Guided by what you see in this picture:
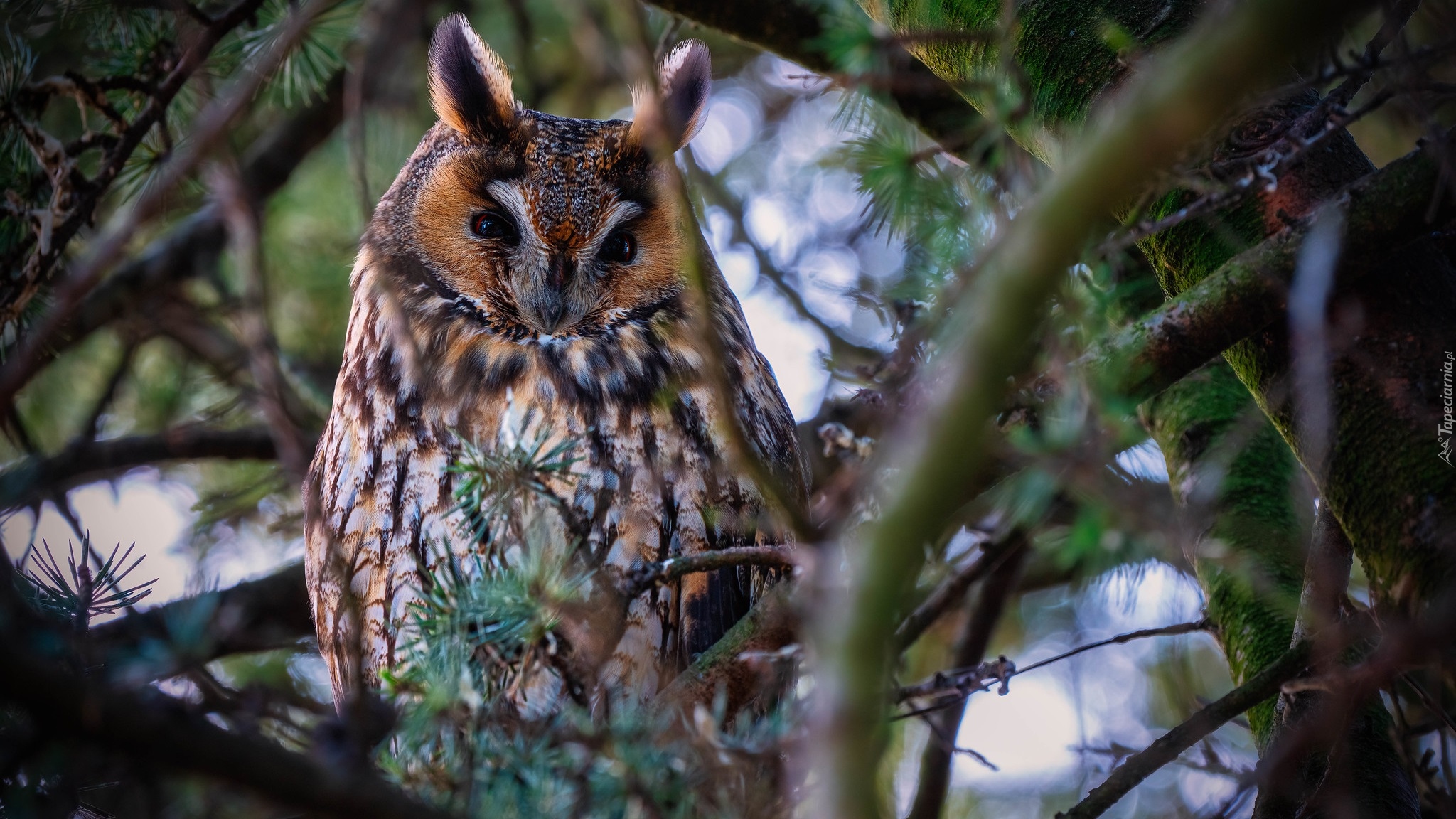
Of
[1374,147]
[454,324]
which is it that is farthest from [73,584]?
[1374,147]

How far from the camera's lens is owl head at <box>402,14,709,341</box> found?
2.14 meters

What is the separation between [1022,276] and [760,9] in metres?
1.76

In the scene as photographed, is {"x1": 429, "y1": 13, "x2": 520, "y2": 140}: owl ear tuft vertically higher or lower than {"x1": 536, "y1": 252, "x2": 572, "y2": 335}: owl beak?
higher

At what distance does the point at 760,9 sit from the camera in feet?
7.93

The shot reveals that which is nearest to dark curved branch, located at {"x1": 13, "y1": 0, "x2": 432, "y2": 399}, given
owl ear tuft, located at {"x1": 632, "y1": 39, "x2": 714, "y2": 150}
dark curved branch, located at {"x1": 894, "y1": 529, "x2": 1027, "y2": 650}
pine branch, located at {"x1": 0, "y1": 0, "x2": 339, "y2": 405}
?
owl ear tuft, located at {"x1": 632, "y1": 39, "x2": 714, "y2": 150}

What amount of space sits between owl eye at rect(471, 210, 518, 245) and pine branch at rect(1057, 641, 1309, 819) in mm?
1491

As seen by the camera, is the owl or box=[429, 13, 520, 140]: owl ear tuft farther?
box=[429, 13, 520, 140]: owl ear tuft

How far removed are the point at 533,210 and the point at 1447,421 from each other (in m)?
1.60

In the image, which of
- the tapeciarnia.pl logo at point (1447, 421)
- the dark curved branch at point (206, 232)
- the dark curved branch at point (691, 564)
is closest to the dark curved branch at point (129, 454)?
the dark curved branch at point (206, 232)

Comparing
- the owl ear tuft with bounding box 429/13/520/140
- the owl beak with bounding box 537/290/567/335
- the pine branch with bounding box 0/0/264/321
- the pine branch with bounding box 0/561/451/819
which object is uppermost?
the owl ear tuft with bounding box 429/13/520/140

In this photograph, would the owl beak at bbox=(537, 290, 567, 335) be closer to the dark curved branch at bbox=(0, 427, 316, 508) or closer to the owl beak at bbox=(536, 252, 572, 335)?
the owl beak at bbox=(536, 252, 572, 335)

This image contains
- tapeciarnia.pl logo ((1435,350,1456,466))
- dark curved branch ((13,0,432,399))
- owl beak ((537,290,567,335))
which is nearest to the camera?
tapeciarnia.pl logo ((1435,350,1456,466))

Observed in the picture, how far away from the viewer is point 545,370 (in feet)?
6.48

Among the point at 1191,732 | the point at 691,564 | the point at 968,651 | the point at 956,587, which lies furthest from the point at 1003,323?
the point at 968,651
